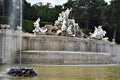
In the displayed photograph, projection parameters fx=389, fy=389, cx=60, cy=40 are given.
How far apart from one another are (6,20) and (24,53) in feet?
47.3

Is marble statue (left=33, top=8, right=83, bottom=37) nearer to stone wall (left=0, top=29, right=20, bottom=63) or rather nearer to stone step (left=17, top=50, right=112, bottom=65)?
stone step (left=17, top=50, right=112, bottom=65)

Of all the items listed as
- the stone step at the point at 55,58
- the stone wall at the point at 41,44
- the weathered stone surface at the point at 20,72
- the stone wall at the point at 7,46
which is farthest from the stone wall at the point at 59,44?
the weathered stone surface at the point at 20,72

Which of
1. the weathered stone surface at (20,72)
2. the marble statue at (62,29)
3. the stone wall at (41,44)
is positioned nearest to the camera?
the weathered stone surface at (20,72)

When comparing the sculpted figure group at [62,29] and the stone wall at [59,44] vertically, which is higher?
the sculpted figure group at [62,29]

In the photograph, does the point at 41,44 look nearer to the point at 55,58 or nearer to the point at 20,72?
the point at 55,58

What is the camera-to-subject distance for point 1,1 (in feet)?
212

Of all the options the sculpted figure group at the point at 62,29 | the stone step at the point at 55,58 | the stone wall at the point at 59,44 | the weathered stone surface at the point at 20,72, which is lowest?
the stone step at the point at 55,58

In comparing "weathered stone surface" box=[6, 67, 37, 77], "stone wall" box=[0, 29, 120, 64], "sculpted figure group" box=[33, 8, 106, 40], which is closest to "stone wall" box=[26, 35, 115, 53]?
"stone wall" box=[0, 29, 120, 64]

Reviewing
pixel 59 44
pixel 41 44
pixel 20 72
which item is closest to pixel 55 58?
pixel 41 44

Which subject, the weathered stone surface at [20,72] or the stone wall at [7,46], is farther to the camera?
the stone wall at [7,46]

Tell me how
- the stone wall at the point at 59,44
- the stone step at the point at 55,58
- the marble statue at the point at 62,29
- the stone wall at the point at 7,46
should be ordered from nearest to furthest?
the stone wall at the point at 7,46, the stone step at the point at 55,58, the stone wall at the point at 59,44, the marble statue at the point at 62,29

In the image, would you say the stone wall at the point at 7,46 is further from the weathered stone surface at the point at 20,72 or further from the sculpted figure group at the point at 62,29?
the weathered stone surface at the point at 20,72

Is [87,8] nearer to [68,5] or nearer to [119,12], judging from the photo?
[68,5]

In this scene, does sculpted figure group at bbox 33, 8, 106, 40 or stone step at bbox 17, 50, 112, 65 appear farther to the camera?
sculpted figure group at bbox 33, 8, 106, 40
